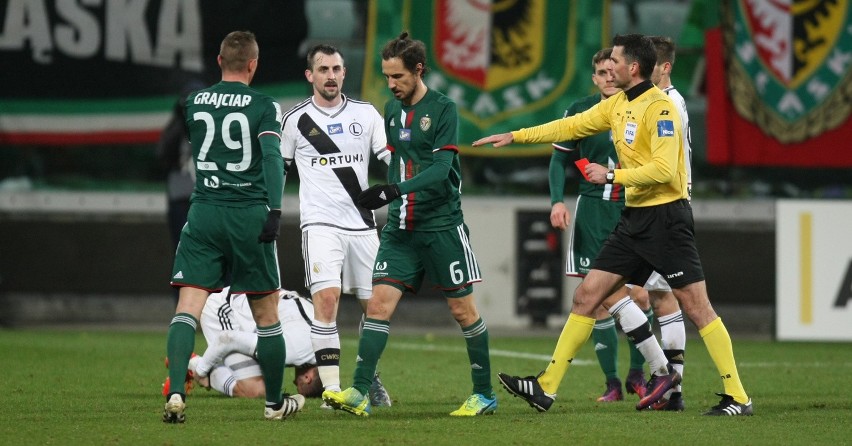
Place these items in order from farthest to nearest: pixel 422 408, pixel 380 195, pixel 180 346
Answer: pixel 422 408
pixel 380 195
pixel 180 346

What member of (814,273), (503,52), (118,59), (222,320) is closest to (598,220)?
(222,320)

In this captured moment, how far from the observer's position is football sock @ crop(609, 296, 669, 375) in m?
8.45

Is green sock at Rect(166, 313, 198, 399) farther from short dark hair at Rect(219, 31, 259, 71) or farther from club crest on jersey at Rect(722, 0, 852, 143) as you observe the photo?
club crest on jersey at Rect(722, 0, 852, 143)

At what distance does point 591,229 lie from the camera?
9094mm

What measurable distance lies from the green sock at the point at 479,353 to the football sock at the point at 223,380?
1783 millimetres

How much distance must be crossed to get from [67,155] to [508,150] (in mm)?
4903

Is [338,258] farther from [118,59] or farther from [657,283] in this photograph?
[118,59]

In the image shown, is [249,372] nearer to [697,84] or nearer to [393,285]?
[393,285]

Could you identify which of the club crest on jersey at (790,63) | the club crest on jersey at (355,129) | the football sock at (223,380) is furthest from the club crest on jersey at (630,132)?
the club crest on jersey at (790,63)

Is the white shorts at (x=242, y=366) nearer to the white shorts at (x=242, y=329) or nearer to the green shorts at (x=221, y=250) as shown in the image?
the white shorts at (x=242, y=329)

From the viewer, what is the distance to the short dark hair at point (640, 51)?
7.61 metres

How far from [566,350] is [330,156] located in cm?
193

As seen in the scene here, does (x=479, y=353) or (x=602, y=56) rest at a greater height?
(x=602, y=56)

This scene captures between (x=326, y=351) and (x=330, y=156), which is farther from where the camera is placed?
(x=330, y=156)
